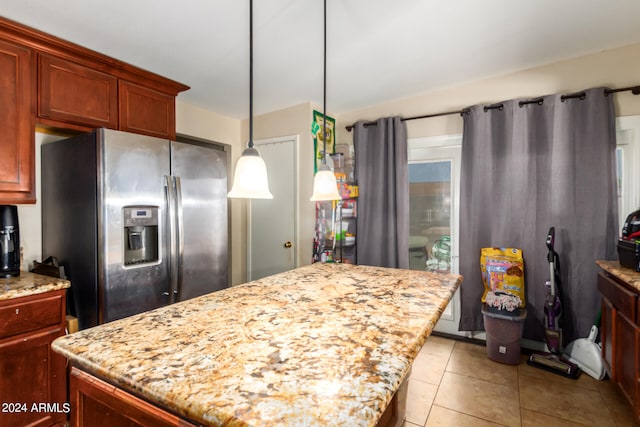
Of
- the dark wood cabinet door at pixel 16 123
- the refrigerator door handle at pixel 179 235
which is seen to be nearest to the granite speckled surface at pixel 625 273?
the refrigerator door handle at pixel 179 235

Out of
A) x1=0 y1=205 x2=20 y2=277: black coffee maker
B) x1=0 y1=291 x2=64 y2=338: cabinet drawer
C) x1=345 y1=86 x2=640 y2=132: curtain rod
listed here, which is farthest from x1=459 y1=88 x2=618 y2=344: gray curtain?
x1=0 y1=205 x2=20 y2=277: black coffee maker

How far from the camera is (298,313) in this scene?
1246 millimetres

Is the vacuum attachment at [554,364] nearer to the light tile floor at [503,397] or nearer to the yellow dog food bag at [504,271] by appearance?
the light tile floor at [503,397]

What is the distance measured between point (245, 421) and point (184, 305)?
0.85 metres

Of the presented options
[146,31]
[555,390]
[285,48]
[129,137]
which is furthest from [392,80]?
[555,390]

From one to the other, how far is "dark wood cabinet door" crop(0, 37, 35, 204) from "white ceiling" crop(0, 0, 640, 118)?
219 millimetres

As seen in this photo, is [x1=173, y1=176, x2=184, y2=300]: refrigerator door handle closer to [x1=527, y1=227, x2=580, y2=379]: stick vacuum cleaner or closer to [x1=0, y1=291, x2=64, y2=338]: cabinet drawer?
[x1=0, y1=291, x2=64, y2=338]: cabinet drawer

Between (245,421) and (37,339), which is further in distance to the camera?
(37,339)

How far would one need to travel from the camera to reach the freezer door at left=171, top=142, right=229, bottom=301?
7.70 feet

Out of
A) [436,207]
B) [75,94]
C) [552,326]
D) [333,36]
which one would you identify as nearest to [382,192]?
[436,207]

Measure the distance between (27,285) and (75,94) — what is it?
1169mm

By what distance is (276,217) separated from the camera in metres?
3.64

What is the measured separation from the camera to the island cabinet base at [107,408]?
2.57 feet

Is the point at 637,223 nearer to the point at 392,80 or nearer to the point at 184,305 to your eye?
the point at 392,80
